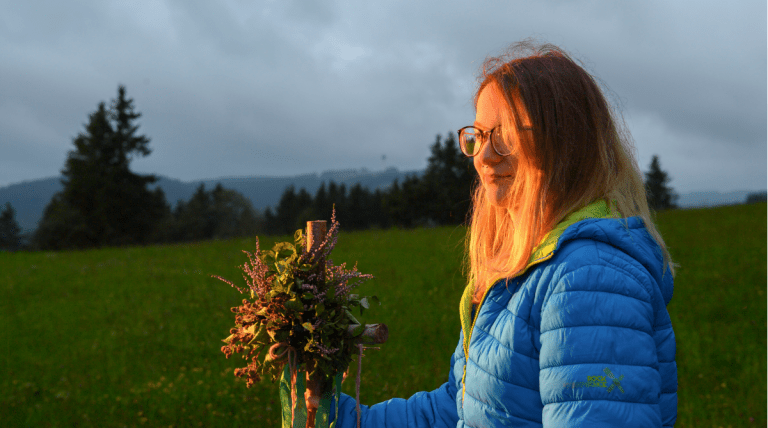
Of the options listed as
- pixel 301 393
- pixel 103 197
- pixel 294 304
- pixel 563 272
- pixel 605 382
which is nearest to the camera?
pixel 605 382

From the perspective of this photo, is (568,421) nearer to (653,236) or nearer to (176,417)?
(653,236)

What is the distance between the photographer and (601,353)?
4.21 ft

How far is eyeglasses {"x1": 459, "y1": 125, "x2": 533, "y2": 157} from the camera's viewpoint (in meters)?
1.75

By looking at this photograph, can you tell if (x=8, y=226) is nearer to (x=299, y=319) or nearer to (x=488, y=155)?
(x=299, y=319)

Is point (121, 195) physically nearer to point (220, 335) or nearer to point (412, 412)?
point (220, 335)

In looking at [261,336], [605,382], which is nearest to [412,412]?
[261,336]

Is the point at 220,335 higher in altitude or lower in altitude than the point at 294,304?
lower

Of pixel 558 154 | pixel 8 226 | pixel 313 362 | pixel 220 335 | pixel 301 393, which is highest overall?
pixel 558 154

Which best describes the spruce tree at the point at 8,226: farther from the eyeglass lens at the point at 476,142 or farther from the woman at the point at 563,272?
the woman at the point at 563,272

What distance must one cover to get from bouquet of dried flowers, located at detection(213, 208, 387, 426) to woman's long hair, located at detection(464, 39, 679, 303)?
980 millimetres

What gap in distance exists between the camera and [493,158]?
1775mm

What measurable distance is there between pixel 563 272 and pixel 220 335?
29.6ft

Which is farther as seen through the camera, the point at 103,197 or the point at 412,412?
the point at 103,197

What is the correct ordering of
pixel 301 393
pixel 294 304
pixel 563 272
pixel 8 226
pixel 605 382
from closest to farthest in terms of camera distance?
pixel 605 382, pixel 563 272, pixel 294 304, pixel 301 393, pixel 8 226
